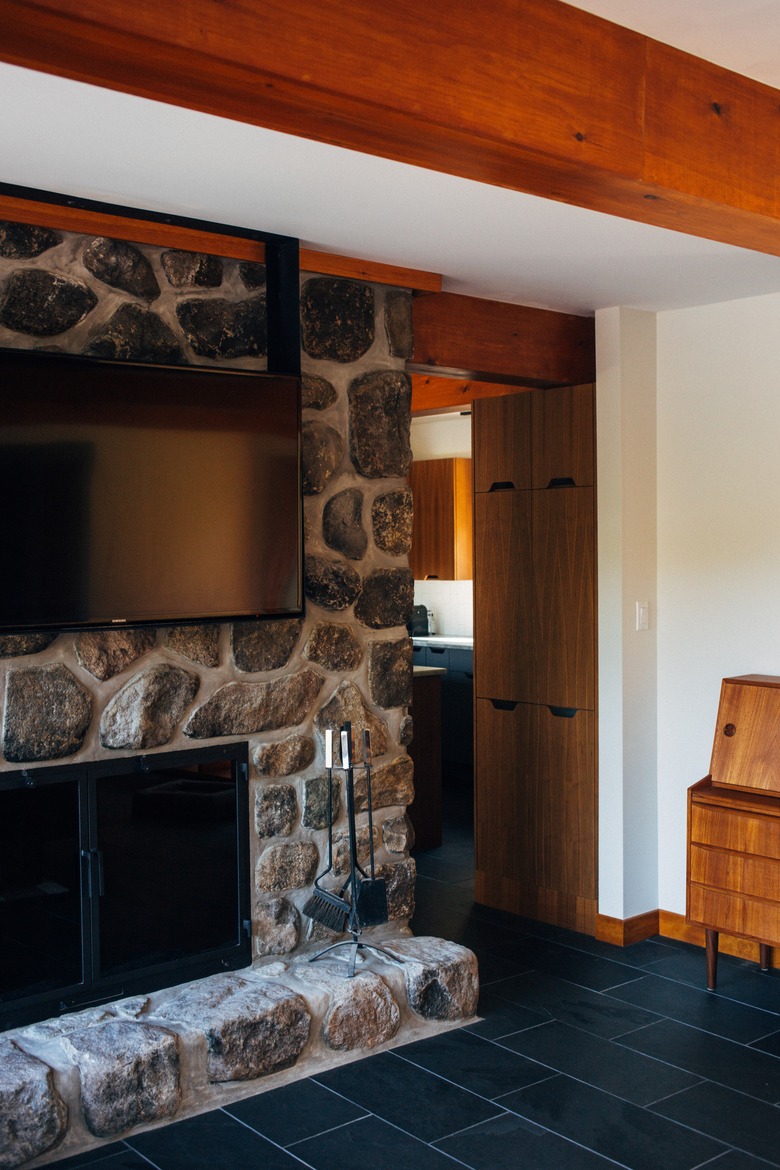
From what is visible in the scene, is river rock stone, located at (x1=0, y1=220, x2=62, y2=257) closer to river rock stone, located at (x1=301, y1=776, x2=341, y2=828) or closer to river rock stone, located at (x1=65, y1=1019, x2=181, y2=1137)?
river rock stone, located at (x1=301, y1=776, x2=341, y2=828)

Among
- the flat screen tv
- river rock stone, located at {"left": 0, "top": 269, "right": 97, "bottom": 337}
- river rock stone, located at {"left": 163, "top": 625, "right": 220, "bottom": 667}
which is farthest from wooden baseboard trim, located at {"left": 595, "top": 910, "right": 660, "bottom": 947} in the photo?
river rock stone, located at {"left": 0, "top": 269, "right": 97, "bottom": 337}

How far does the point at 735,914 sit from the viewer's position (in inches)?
149

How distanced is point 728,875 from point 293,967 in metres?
1.48

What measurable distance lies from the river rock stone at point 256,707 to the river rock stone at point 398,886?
0.63 m

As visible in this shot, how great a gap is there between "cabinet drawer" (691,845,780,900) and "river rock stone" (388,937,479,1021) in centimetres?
87

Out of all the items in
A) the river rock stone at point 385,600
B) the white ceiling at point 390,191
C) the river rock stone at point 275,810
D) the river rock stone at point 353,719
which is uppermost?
the white ceiling at point 390,191

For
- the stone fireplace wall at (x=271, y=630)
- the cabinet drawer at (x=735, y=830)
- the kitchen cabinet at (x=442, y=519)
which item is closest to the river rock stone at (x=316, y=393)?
the stone fireplace wall at (x=271, y=630)

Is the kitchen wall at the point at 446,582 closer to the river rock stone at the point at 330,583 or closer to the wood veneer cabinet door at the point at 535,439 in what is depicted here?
the wood veneer cabinet door at the point at 535,439

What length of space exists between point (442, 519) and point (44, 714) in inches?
194

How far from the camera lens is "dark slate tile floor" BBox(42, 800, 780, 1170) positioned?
2809mm

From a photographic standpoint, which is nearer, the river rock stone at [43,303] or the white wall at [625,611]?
the river rock stone at [43,303]

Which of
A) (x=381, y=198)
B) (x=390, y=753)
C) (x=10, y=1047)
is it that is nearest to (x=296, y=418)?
A: (x=381, y=198)

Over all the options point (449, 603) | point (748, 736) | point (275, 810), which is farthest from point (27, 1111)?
point (449, 603)

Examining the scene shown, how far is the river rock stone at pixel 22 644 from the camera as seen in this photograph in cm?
294
